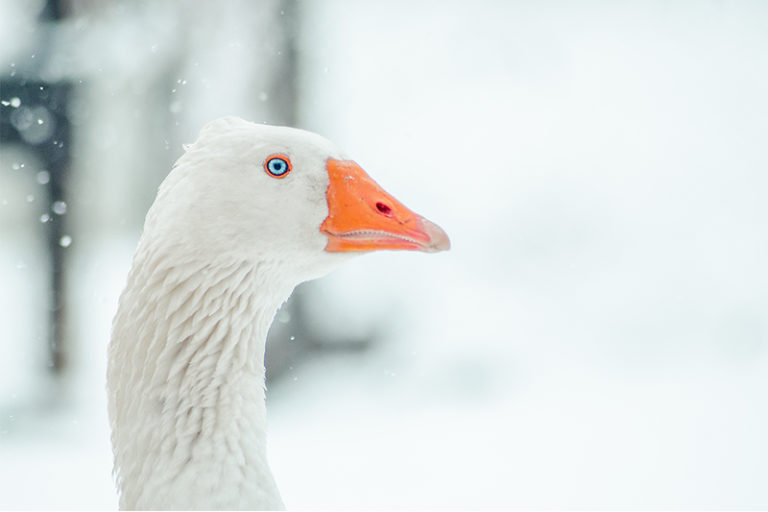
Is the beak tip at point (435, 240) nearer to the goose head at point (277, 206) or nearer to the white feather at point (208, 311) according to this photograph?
the goose head at point (277, 206)

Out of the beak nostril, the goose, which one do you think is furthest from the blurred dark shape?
the beak nostril

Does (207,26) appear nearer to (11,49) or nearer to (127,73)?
(127,73)

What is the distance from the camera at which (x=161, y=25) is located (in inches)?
95.0

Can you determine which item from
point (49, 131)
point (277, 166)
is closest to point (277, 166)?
point (277, 166)

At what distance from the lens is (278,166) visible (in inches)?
28.7

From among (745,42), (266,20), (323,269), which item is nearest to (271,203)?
(323,269)

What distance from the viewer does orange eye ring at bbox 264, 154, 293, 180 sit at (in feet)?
2.37

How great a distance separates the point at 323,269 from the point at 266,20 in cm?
197

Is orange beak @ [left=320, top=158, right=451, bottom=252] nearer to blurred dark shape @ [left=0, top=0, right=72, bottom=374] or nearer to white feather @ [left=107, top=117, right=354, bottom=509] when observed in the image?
white feather @ [left=107, top=117, right=354, bottom=509]

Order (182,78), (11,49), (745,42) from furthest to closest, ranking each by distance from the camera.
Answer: (745,42)
(182,78)
(11,49)

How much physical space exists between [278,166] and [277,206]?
4 centimetres

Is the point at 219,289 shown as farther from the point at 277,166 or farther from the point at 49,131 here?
the point at 49,131

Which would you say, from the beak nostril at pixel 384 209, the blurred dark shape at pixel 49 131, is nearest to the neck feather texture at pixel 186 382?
the beak nostril at pixel 384 209

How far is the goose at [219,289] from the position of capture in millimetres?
706
